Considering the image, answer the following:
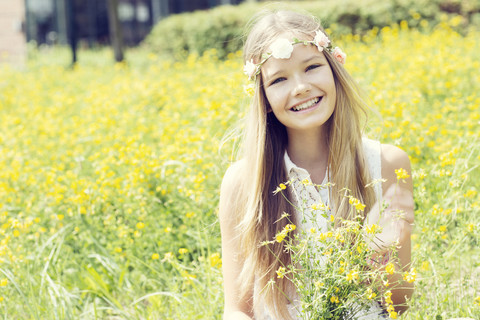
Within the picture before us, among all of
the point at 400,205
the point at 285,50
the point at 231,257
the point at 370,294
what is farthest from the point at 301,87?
the point at 370,294

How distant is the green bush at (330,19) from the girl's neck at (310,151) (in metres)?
5.66

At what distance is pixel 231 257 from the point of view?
2.15m

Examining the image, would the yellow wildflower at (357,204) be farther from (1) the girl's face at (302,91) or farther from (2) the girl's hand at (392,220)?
(1) the girl's face at (302,91)

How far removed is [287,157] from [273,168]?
7 cm

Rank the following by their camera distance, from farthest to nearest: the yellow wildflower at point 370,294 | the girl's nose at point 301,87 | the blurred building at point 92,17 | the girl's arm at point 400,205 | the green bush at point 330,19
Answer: the blurred building at point 92,17 < the green bush at point 330,19 < the girl's nose at point 301,87 < the girl's arm at point 400,205 < the yellow wildflower at point 370,294

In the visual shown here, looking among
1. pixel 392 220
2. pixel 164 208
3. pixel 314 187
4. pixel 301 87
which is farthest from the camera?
pixel 164 208

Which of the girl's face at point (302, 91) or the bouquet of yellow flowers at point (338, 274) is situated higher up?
the girl's face at point (302, 91)

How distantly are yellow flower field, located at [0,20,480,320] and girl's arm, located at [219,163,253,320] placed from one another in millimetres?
225

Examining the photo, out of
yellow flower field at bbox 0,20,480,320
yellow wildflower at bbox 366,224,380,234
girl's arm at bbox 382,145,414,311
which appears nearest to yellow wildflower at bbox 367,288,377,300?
yellow wildflower at bbox 366,224,380,234

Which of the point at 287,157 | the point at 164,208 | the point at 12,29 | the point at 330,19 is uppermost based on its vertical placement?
the point at 287,157

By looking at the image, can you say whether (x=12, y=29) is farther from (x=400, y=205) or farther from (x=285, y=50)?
(x=400, y=205)

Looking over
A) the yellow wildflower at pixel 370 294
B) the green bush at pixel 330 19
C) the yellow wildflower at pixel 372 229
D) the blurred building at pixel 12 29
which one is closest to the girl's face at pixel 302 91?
the yellow wildflower at pixel 372 229

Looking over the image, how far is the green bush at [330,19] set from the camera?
28.5 ft

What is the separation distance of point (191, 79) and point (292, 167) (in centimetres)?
456
